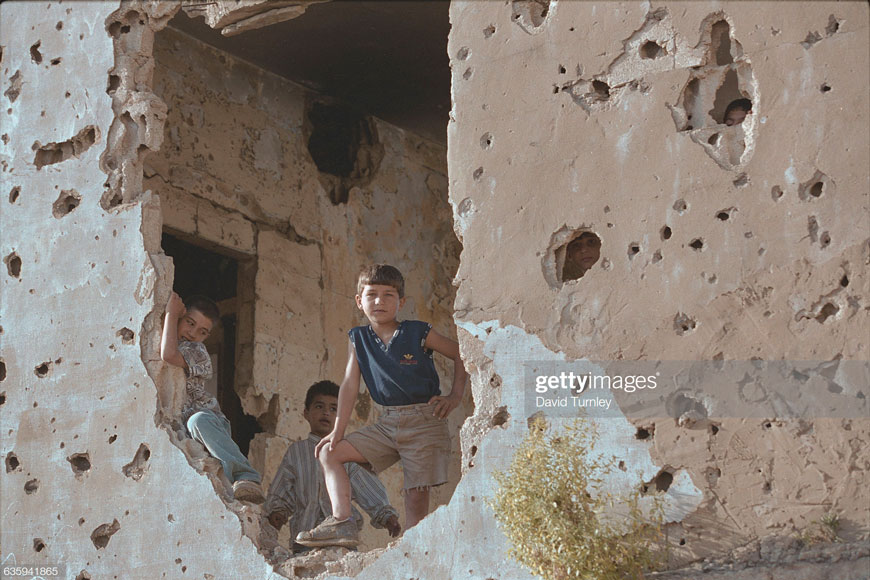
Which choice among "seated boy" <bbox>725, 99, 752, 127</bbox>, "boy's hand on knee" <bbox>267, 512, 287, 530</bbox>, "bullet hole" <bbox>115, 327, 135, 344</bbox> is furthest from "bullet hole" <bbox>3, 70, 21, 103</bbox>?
"seated boy" <bbox>725, 99, 752, 127</bbox>

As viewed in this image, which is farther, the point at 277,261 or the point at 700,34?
the point at 277,261

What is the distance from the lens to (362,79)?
10.3 meters

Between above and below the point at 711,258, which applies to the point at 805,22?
above

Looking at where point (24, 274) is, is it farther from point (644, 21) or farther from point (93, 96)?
point (644, 21)

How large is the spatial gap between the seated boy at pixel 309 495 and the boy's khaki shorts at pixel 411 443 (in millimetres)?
825

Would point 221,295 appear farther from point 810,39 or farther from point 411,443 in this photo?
point 810,39

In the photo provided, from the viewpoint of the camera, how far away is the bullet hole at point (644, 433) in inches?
233

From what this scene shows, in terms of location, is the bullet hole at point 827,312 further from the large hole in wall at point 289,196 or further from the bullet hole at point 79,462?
the large hole in wall at point 289,196

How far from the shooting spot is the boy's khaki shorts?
6824 mm

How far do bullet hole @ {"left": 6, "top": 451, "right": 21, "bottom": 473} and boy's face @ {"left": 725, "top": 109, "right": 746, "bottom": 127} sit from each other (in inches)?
160

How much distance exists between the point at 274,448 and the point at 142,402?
8.03ft

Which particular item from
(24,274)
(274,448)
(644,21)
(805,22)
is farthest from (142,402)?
(805,22)

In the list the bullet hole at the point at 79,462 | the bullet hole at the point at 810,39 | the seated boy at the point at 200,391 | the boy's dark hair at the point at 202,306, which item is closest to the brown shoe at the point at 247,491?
the seated boy at the point at 200,391

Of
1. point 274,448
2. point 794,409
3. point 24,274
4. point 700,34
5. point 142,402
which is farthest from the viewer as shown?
point 274,448
